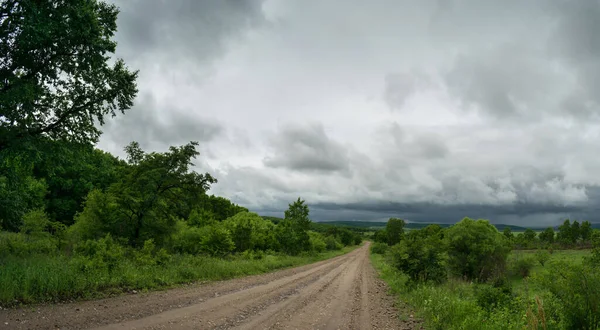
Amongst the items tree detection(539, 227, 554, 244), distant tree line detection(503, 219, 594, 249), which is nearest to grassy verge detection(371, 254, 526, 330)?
distant tree line detection(503, 219, 594, 249)

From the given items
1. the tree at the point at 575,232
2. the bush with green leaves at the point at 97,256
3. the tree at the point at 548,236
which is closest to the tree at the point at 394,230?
the tree at the point at 548,236

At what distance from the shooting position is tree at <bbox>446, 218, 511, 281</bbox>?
42.0 metres

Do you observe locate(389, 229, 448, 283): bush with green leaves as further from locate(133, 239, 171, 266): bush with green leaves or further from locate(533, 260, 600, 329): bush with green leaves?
locate(133, 239, 171, 266): bush with green leaves

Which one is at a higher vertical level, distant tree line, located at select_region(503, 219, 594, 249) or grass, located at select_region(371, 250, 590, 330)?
grass, located at select_region(371, 250, 590, 330)

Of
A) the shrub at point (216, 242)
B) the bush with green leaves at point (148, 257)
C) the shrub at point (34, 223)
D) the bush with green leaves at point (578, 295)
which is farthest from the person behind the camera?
the shrub at point (216, 242)

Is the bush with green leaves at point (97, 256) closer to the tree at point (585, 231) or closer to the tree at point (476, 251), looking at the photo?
the tree at point (476, 251)

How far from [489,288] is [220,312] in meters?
12.1

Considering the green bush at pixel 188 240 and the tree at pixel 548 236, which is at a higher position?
the green bush at pixel 188 240

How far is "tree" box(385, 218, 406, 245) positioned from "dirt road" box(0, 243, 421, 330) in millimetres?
118717

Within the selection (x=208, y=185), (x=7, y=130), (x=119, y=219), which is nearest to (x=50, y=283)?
(x=7, y=130)

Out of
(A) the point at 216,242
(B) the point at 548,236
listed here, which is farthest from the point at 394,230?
(A) the point at 216,242

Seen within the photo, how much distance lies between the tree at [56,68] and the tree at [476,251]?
41.6 meters

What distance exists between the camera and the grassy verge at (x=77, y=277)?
10.6 m

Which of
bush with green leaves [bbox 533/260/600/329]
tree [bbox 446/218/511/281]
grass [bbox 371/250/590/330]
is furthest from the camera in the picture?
tree [bbox 446/218/511/281]
